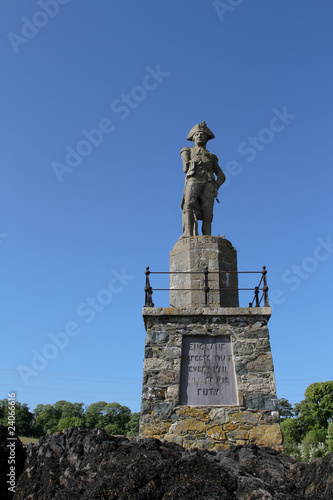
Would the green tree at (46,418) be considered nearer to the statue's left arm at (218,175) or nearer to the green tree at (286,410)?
the green tree at (286,410)

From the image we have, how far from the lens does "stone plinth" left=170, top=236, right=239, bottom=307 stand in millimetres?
10859

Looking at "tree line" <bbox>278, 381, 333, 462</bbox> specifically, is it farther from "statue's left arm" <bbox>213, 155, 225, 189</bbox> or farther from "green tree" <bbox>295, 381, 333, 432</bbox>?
"statue's left arm" <bbox>213, 155, 225, 189</bbox>

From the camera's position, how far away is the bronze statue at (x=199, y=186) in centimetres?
1217

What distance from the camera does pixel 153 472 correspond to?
20.0 ft

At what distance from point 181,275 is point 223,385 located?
2982 millimetres

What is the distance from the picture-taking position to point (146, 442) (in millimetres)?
7117

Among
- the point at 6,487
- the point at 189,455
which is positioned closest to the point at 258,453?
the point at 189,455

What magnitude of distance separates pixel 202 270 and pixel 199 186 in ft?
8.17

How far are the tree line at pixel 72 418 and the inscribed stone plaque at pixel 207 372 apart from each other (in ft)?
95.9

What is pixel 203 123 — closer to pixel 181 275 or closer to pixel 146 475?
pixel 181 275

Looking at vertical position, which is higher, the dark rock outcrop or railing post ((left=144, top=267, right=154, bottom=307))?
railing post ((left=144, top=267, right=154, bottom=307))

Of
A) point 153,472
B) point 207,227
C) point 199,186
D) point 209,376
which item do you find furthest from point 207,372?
point 199,186

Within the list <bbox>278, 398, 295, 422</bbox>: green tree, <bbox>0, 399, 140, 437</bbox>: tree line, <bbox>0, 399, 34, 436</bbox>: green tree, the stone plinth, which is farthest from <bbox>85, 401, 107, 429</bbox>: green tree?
the stone plinth

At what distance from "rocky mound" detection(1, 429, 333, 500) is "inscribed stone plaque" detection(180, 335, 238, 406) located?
1.80 metres
